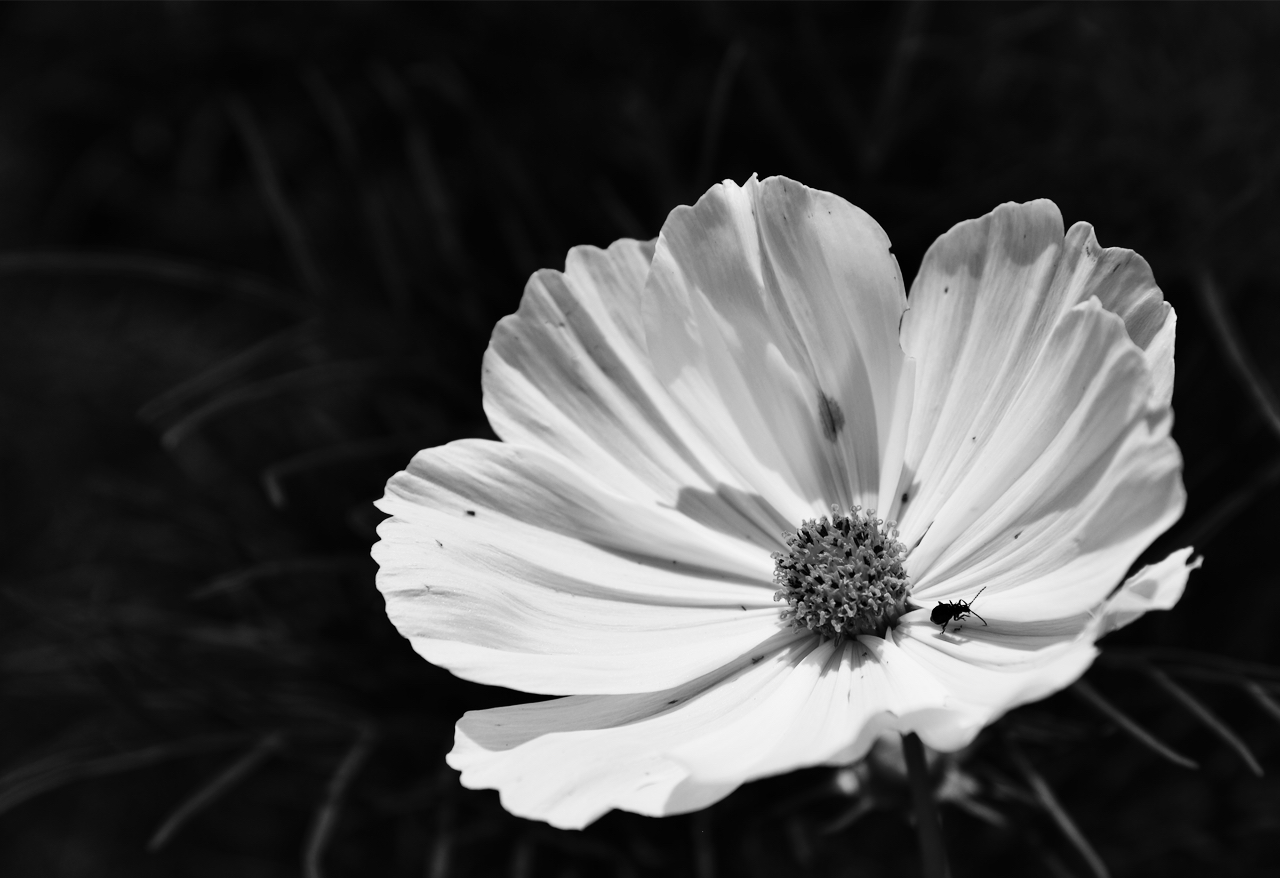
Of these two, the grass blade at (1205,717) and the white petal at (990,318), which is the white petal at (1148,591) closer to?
the white petal at (990,318)

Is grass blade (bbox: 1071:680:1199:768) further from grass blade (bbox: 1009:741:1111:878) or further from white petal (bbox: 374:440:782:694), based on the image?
white petal (bbox: 374:440:782:694)

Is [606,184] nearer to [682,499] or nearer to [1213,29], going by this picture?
[682,499]

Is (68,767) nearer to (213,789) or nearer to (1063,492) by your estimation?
(213,789)

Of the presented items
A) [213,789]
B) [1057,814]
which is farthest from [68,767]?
[1057,814]

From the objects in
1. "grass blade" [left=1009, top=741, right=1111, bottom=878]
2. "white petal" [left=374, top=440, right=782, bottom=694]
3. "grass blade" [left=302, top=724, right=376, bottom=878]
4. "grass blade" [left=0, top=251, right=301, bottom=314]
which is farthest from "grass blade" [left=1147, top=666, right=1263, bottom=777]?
"grass blade" [left=0, top=251, right=301, bottom=314]

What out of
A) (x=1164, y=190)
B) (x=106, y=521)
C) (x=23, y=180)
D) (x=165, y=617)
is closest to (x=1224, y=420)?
(x=1164, y=190)

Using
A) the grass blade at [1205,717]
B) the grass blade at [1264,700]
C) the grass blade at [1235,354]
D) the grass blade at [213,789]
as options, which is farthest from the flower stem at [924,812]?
the grass blade at [213,789]
